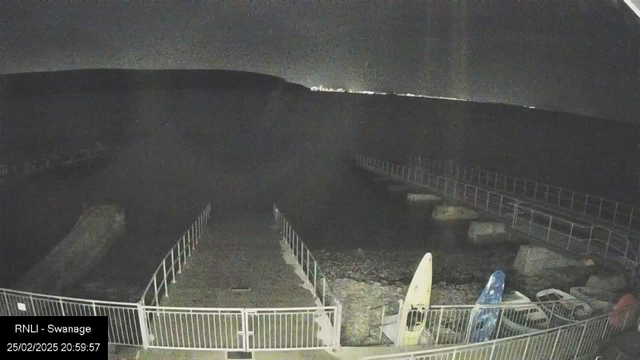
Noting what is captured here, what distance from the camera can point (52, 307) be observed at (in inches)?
72.3

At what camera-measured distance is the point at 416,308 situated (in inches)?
79.8

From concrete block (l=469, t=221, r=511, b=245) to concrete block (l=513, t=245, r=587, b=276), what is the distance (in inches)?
15.8

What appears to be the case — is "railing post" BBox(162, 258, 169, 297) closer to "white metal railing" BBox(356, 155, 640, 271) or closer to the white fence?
the white fence

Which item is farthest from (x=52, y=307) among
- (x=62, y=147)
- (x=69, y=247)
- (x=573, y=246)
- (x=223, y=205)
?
(x=573, y=246)

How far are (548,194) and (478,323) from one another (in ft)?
6.36

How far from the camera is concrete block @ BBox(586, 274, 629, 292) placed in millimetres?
2290

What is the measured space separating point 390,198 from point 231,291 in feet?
8.17

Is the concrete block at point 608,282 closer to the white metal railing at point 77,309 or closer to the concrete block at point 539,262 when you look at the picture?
the concrete block at point 539,262

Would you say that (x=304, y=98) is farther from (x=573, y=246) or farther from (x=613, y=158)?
(x=573, y=246)

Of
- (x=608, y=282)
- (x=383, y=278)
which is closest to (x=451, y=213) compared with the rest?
(x=383, y=278)

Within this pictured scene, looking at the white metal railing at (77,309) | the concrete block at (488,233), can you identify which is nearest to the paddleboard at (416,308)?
the white metal railing at (77,309)

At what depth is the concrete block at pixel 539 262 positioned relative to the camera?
288cm

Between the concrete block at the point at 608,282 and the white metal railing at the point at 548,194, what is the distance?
0.41m

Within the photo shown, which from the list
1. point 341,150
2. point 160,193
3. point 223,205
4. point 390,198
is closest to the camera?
point 160,193
